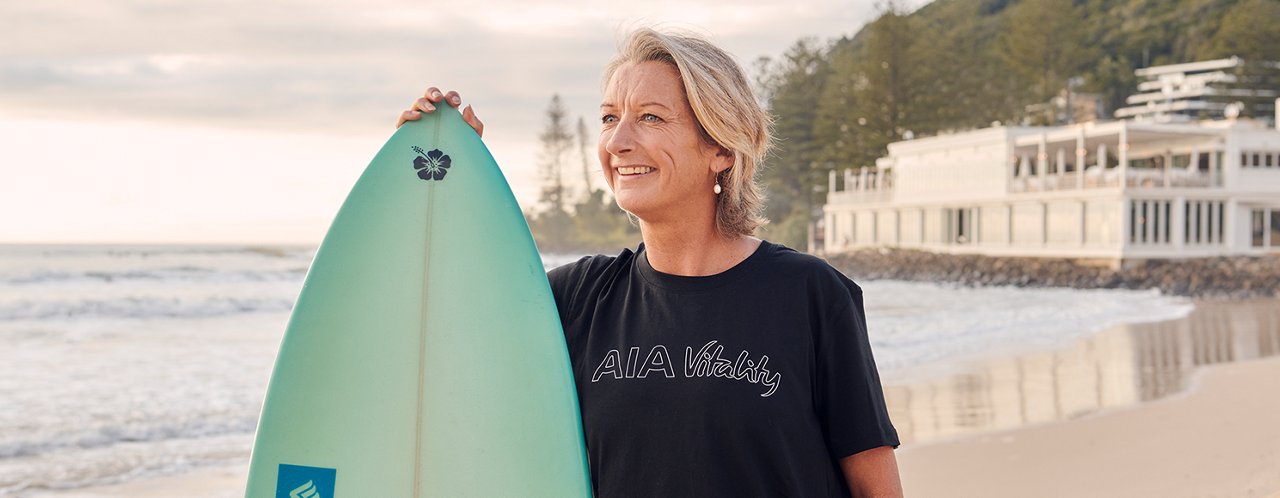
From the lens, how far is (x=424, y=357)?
1.74m

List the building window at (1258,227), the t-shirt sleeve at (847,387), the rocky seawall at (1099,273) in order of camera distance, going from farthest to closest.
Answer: the building window at (1258,227), the rocky seawall at (1099,273), the t-shirt sleeve at (847,387)

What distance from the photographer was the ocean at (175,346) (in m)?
4.91

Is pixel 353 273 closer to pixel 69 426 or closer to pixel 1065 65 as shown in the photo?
pixel 69 426

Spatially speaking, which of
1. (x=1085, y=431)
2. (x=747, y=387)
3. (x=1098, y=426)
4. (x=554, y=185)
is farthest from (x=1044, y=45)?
(x=747, y=387)

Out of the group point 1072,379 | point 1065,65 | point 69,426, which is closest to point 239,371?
point 69,426

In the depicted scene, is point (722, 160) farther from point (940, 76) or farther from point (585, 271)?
point (940, 76)

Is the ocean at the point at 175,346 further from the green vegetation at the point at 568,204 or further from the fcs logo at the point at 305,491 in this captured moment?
the green vegetation at the point at 568,204

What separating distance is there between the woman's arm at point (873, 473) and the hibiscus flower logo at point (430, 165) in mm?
907

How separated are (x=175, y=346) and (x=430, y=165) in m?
8.90

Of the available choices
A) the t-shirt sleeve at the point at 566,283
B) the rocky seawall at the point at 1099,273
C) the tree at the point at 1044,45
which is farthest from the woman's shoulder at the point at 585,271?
the tree at the point at 1044,45

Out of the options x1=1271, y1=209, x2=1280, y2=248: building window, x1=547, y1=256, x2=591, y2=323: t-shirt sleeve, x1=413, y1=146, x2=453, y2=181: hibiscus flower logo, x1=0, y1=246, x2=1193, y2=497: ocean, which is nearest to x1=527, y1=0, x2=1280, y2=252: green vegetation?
x1=1271, y1=209, x2=1280, y2=248: building window

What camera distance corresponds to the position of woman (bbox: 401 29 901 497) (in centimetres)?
134

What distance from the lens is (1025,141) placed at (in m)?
23.3

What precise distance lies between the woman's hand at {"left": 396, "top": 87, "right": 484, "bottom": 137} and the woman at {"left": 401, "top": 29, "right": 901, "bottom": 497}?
0.45 meters
